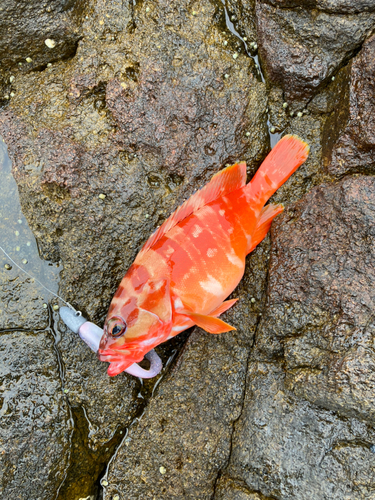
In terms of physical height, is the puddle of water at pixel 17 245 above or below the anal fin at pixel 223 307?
above

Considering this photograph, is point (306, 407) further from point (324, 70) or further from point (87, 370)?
point (324, 70)

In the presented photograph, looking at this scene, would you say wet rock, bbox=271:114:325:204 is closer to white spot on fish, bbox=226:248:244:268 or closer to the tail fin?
the tail fin

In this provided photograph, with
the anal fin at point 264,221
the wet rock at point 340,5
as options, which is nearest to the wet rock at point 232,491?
the anal fin at point 264,221

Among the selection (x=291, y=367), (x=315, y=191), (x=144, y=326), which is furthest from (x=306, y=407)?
(x=315, y=191)

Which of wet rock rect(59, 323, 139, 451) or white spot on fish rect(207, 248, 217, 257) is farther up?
white spot on fish rect(207, 248, 217, 257)

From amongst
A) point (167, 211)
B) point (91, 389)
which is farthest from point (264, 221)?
point (91, 389)

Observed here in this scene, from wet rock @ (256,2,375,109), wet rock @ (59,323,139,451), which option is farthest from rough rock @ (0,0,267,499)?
wet rock @ (256,2,375,109)

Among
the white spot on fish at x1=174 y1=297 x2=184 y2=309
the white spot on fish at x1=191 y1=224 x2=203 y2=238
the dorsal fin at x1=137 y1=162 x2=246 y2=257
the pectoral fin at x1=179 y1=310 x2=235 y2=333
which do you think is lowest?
the pectoral fin at x1=179 y1=310 x2=235 y2=333

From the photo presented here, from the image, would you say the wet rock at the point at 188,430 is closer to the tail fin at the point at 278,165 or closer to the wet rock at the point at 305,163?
the tail fin at the point at 278,165

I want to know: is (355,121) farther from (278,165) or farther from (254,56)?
(254,56)
